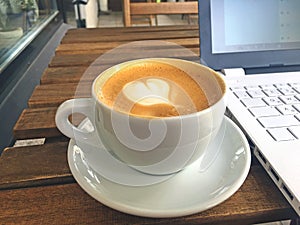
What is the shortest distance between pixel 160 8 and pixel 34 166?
867mm

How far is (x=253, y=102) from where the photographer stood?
0.33 m

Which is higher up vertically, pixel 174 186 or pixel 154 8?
pixel 154 8

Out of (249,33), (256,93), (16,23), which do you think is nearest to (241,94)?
(256,93)

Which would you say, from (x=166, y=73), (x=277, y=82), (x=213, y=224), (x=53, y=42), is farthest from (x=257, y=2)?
(x=53, y=42)

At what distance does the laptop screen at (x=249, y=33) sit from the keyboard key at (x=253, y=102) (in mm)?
94

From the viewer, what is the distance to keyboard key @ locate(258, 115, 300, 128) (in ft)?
0.95

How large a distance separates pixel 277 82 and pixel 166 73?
17 cm

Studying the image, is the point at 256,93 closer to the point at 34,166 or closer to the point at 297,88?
the point at 297,88

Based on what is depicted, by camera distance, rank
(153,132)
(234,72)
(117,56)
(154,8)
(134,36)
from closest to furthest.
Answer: (153,132) → (234,72) → (117,56) → (134,36) → (154,8)

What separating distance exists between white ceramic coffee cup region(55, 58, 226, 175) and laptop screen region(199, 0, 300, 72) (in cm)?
17

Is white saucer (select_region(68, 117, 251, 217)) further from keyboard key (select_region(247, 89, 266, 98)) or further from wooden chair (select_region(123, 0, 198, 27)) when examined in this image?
wooden chair (select_region(123, 0, 198, 27))

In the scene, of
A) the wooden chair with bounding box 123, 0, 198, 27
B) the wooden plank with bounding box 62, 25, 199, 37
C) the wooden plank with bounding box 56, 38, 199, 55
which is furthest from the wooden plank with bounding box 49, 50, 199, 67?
the wooden chair with bounding box 123, 0, 198, 27

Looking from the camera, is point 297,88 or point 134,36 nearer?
point 297,88

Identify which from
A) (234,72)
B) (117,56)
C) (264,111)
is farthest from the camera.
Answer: (117,56)
